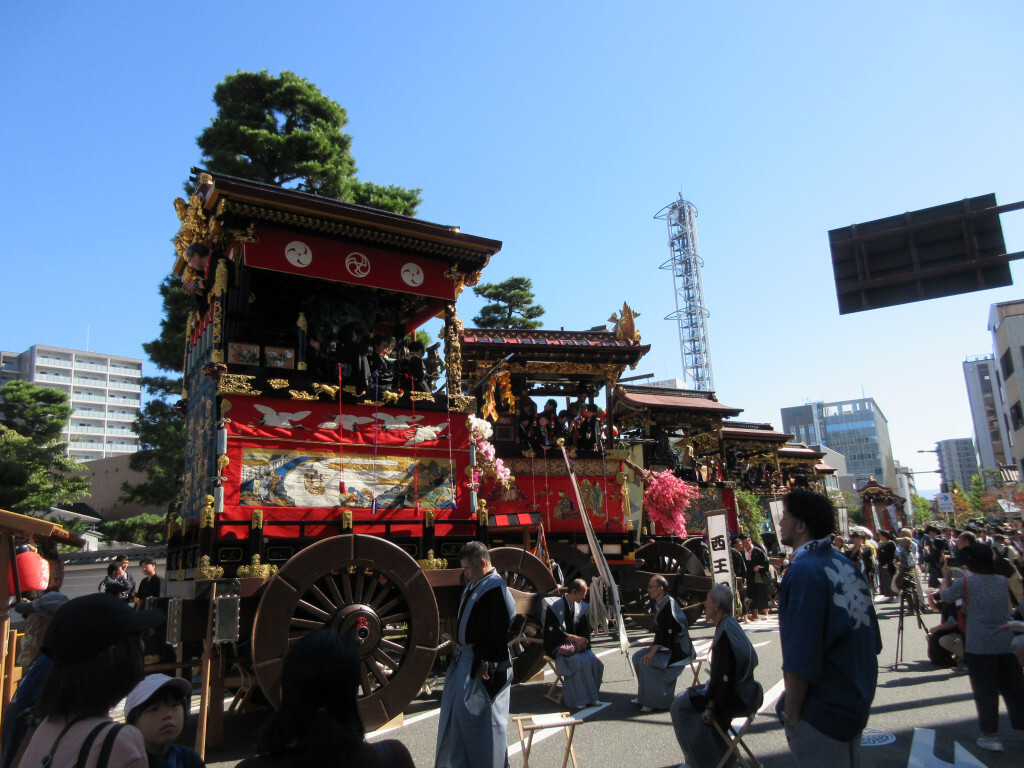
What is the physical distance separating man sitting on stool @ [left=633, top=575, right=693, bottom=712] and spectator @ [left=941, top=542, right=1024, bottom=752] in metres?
2.76

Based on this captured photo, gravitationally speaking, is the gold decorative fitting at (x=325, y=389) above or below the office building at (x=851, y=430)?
below

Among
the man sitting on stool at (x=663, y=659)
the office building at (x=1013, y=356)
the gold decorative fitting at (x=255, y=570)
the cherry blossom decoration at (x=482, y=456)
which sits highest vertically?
the office building at (x=1013, y=356)

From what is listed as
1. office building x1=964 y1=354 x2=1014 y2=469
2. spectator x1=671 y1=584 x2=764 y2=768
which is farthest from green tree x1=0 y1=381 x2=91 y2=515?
office building x1=964 y1=354 x2=1014 y2=469

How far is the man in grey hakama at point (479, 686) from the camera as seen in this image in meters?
4.89

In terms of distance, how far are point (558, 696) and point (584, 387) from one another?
8.51m

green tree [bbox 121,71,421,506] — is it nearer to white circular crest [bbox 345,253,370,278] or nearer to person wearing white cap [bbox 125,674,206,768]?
white circular crest [bbox 345,253,370,278]

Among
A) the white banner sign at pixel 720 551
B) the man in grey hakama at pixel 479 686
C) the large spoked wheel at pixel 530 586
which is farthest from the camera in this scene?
the white banner sign at pixel 720 551

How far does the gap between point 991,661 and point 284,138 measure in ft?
57.5

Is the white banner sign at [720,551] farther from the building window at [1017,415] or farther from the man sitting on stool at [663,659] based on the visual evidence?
the building window at [1017,415]

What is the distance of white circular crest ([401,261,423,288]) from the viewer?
974 centimetres

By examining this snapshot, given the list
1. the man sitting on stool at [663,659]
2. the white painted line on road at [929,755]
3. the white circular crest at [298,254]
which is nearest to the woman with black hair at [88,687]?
the white painted line on road at [929,755]

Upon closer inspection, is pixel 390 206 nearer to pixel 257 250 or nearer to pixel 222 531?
pixel 257 250

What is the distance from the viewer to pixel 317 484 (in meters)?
8.27

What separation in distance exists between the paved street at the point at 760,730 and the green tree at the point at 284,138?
44.4 feet
